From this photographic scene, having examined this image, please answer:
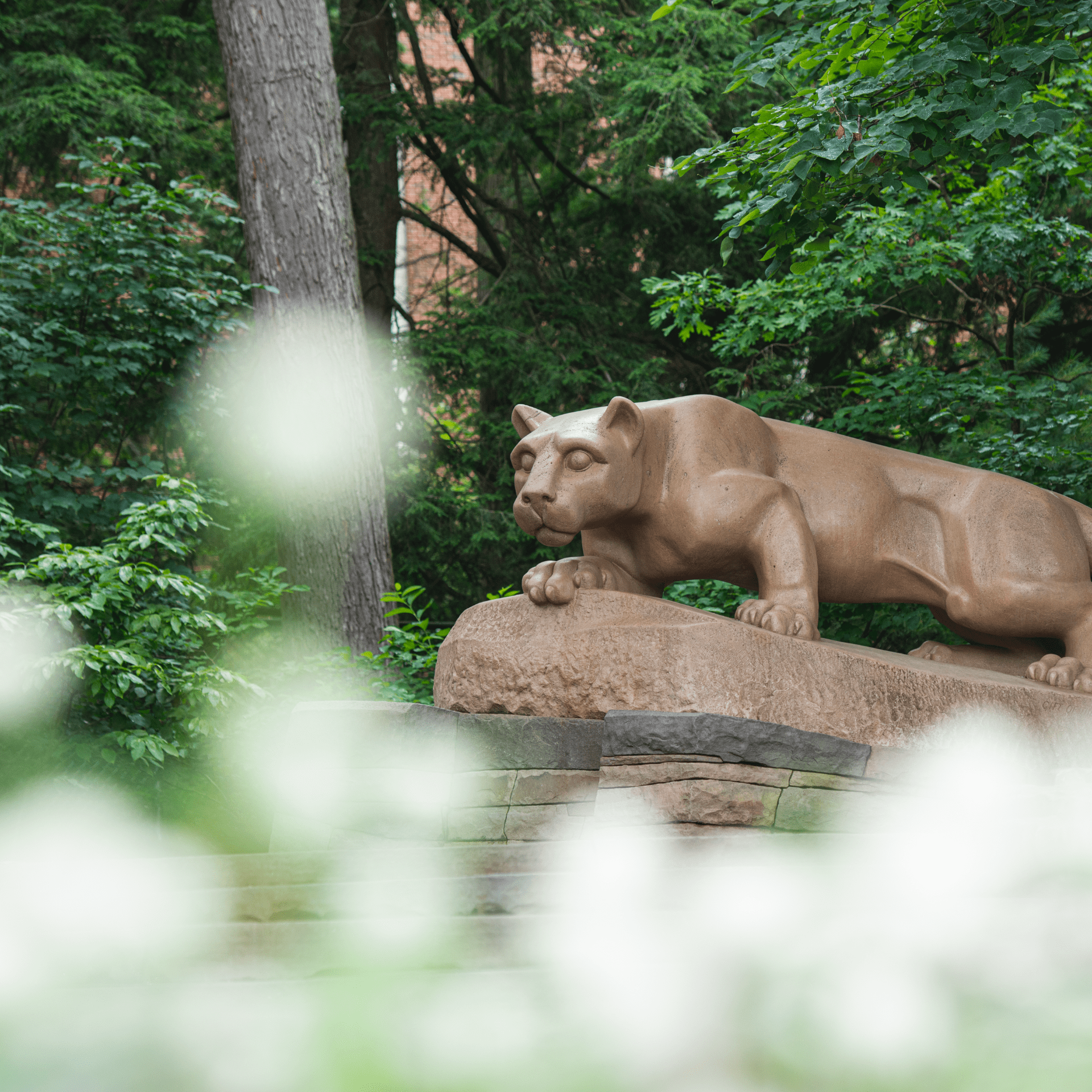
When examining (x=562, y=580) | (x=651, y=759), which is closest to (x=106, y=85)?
(x=562, y=580)

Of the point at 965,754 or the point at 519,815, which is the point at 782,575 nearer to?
the point at 965,754

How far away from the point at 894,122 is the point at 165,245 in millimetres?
4317

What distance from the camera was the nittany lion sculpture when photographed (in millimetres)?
3398

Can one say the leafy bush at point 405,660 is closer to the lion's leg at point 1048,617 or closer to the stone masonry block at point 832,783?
the lion's leg at point 1048,617

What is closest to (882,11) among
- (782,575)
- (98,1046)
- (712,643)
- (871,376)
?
(782,575)

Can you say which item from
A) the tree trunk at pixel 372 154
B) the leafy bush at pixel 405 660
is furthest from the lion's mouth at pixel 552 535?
the tree trunk at pixel 372 154

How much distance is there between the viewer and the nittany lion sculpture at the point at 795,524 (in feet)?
11.1

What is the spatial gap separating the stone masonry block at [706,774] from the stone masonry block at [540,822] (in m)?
0.37

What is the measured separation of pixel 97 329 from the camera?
20.5 feet

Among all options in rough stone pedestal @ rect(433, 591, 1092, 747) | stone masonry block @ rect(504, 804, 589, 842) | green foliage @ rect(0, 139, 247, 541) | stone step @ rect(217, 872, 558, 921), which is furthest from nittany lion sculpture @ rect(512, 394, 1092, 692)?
green foliage @ rect(0, 139, 247, 541)

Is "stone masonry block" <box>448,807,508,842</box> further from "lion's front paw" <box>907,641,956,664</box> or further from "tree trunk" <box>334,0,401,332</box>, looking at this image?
"tree trunk" <box>334,0,401,332</box>

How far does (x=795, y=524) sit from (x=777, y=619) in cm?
34

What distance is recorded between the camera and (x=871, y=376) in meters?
6.61

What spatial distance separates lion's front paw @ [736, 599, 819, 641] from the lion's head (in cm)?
50
